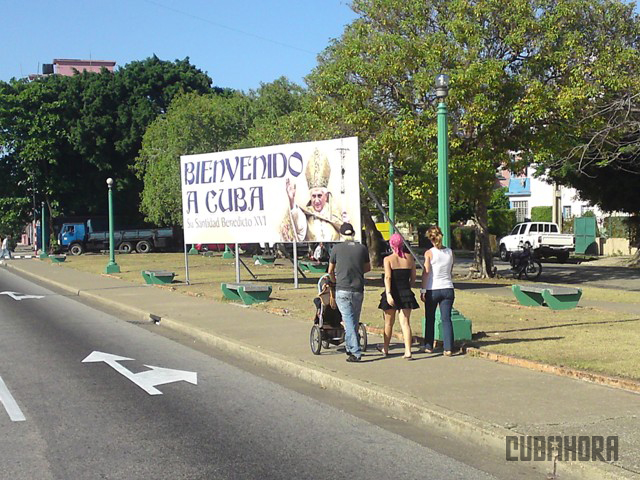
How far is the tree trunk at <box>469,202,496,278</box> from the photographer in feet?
81.8

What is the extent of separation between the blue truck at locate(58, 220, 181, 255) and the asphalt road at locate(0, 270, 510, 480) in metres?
49.4

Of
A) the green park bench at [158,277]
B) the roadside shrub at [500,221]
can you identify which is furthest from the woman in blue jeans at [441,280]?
the roadside shrub at [500,221]

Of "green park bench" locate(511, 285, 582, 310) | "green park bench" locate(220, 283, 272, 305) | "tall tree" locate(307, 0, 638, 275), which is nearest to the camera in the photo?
"green park bench" locate(511, 285, 582, 310)

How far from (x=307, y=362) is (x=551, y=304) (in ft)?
23.9

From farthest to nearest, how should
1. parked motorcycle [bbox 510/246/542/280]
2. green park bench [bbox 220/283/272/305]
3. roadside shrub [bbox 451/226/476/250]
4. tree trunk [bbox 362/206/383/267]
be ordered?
roadside shrub [bbox 451/226/476/250] < tree trunk [bbox 362/206/383/267] < parked motorcycle [bbox 510/246/542/280] < green park bench [bbox 220/283/272/305]

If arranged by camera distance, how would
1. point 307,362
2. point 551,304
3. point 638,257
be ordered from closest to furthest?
point 307,362, point 551,304, point 638,257

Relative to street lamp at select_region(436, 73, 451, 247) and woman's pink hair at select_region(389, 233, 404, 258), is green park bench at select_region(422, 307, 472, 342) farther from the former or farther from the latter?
woman's pink hair at select_region(389, 233, 404, 258)

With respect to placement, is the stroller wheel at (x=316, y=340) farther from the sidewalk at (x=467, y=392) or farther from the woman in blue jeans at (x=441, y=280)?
the woman in blue jeans at (x=441, y=280)

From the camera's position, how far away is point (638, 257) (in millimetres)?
34562

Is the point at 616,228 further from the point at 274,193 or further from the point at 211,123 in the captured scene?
the point at 274,193

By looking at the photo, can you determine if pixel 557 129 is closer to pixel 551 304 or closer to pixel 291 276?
pixel 551 304

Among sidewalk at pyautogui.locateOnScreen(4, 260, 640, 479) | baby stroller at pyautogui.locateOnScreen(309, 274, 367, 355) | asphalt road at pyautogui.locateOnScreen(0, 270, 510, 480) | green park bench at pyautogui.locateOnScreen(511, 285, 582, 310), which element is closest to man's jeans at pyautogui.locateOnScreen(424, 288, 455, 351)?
sidewalk at pyautogui.locateOnScreen(4, 260, 640, 479)

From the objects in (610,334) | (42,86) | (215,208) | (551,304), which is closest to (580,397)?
(610,334)

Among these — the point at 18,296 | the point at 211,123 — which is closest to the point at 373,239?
the point at 211,123
